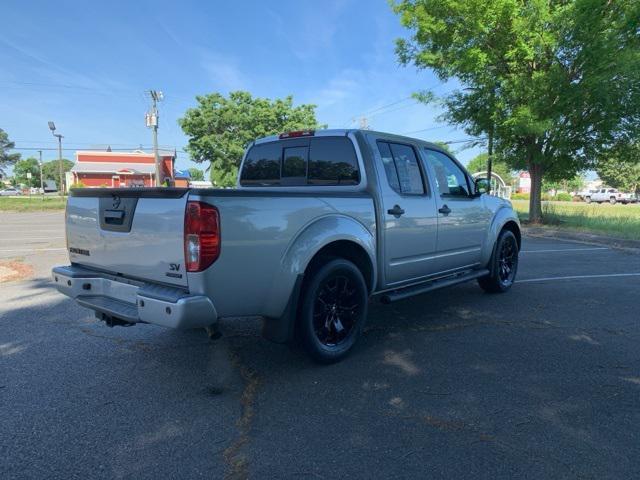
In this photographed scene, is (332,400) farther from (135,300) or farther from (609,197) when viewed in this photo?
(609,197)

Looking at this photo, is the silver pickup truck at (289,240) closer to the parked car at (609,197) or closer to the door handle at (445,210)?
the door handle at (445,210)

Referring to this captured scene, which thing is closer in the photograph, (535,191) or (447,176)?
(447,176)

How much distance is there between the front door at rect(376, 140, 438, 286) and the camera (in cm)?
443

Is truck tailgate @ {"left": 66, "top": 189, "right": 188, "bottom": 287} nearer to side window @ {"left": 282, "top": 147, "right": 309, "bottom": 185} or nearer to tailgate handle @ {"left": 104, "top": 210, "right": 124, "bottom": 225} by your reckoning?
tailgate handle @ {"left": 104, "top": 210, "right": 124, "bottom": 225}

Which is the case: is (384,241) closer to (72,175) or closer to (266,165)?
(266,165)

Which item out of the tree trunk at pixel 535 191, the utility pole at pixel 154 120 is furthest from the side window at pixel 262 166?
the utility pole at pixel 154 120

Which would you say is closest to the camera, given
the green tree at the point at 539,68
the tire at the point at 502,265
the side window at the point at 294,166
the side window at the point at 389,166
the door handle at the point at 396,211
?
the door handle at the point at 396,211

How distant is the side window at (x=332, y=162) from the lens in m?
4.41

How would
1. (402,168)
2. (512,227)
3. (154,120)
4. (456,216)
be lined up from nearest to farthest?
(402,168) → (456,216) → (512,227) → (154,120)

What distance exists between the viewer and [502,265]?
21.4 feet

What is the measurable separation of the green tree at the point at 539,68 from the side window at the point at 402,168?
Answer: 35.7ft

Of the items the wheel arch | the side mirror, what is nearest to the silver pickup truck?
the side mirror

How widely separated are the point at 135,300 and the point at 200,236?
85 cm

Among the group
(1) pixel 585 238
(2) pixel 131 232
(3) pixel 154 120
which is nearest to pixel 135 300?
(2) pixel 131 232
